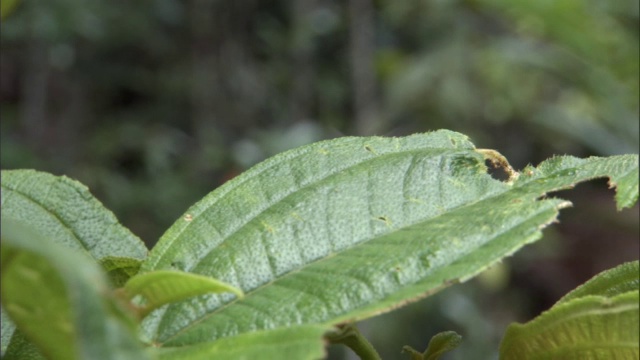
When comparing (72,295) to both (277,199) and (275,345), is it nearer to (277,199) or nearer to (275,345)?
(275,345)

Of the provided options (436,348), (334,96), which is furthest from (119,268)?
(334,96)

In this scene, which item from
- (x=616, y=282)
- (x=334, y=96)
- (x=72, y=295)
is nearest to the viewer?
(x=72, y=295)

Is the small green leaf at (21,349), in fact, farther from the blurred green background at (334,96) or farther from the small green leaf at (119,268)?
the blurred green background at (334,96)

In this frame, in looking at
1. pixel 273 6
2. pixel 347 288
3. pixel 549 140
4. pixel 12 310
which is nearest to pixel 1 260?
pixel 12 310

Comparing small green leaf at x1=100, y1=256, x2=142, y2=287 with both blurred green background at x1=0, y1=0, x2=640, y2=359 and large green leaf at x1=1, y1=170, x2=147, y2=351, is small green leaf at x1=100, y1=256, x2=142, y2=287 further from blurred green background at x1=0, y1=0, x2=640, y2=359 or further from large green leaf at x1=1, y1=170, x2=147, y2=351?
blurred green background at x1=0, y1=0, x2=640, y2=359

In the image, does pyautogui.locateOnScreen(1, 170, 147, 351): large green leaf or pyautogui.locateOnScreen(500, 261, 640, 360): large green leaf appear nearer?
Result: pyautogui.locateOnScreen(500, 261, 640, 360): large green leaf

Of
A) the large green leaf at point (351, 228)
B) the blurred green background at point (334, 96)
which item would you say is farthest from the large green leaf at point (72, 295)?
the blurred green background at point (334, 96)

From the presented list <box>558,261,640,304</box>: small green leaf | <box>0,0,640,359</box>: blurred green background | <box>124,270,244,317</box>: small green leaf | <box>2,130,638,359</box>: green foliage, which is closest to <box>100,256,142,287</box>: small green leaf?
<box>2,130,638,359</box>: green foliage
